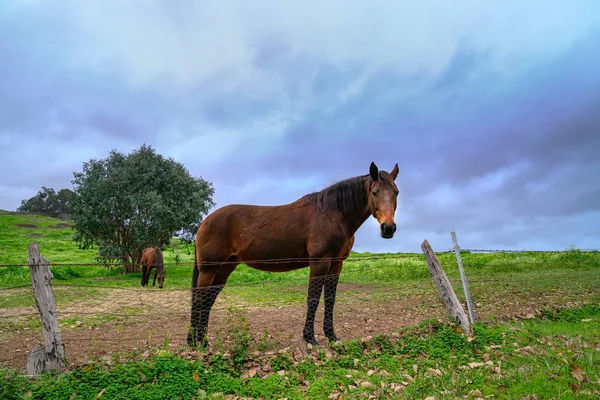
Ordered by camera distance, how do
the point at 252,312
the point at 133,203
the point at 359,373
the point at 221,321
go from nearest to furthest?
the point at 359,373, the point at 221,321, the point at 252,312, the point at 133,203

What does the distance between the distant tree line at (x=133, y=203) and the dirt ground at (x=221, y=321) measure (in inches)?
461

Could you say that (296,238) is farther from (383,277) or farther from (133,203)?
(133,203)

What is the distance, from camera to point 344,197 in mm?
7152

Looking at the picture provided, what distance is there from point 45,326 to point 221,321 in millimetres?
4557

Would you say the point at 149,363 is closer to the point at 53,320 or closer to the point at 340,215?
the point at 53,320

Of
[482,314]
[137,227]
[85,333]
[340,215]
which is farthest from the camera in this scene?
[137,227]

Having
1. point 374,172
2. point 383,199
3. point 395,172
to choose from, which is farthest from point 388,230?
point 395,172

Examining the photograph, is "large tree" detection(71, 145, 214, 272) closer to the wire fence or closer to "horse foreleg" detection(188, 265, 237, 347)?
the wire fence

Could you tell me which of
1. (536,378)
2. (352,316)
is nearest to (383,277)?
(352,316)

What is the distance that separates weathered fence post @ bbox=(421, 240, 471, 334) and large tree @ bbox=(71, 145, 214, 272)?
20.2 meters

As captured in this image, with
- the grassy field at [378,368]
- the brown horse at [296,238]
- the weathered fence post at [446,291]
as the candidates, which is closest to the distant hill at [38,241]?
the brown horse at [296,238]

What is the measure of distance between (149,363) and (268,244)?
8.83 ft

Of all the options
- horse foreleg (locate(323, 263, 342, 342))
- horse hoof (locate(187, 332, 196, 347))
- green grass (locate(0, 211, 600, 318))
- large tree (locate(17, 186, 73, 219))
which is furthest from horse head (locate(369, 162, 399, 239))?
large tree (locate(17, 186, 73, 219))

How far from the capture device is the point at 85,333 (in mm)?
8898
